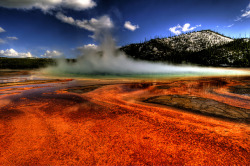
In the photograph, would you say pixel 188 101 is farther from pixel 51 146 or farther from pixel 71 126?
pixel 51 146

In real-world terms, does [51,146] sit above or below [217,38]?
below

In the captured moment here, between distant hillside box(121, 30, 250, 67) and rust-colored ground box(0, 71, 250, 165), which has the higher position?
distant hillside box(121, 30, 250, 67)

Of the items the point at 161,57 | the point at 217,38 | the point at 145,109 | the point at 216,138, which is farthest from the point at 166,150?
the point at 217,38

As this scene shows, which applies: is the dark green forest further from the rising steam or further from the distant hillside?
the rising steam

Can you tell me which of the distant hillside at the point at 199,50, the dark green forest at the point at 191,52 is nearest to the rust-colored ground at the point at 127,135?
the dark green forest at the point at 191,52

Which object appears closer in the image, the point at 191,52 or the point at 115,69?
the point at 115,69

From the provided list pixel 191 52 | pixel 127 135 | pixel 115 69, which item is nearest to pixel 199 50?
pixel 191 52

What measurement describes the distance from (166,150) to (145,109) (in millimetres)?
2294

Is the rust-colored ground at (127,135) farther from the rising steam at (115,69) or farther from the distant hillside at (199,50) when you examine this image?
the distant hillside at (199,50)

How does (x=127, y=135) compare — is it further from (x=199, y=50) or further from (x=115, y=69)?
(x=199, y=50)

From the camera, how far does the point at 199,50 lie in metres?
80.6

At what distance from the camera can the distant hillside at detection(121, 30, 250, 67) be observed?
5588 centimetres

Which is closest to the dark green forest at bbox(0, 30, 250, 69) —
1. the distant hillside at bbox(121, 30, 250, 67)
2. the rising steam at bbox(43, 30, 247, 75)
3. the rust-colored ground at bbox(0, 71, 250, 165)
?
the distant hillside at bbox(121, 30, 250, 67)

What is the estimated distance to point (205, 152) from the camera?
A: 2.52 m
